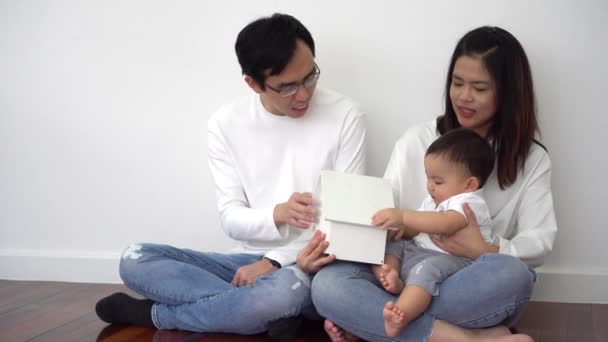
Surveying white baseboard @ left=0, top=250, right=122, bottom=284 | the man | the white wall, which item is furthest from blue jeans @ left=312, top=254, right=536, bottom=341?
white baseboard @ left=0, top=250, right=122, bottom=284

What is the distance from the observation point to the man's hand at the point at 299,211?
173cm

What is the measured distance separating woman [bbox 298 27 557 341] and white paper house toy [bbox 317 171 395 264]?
49 mm

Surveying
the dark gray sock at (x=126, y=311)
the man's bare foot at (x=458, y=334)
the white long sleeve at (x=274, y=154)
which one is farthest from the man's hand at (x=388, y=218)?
the dark gray sock at (x=126, y=311)

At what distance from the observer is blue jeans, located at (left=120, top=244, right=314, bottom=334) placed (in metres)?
1.67

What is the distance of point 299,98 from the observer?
182cm

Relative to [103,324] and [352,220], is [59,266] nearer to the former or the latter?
[103,324]

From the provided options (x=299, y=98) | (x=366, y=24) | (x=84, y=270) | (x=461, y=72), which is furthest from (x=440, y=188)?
(x=84, y=270)

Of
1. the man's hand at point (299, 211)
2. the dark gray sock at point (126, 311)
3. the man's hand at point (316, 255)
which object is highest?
the man's hand at point (299, 211)

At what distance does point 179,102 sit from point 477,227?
1196mm

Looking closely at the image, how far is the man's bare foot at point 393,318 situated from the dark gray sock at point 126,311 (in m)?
0.73

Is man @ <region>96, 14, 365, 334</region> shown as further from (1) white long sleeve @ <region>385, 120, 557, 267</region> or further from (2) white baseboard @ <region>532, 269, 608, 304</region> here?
(2) white baseboard @ <region>532, 269, 608, 304</region>

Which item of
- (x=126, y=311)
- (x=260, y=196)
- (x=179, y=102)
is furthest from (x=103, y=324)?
(x=179, y=102)

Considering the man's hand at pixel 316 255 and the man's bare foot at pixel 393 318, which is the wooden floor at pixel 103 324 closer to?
the man's hand at pixel 316 255

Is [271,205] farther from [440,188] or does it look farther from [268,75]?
[440,188]
